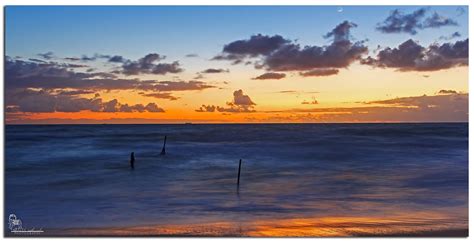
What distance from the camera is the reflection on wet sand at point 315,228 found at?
6.02 m

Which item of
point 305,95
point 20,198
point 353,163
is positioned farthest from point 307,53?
point 353,163

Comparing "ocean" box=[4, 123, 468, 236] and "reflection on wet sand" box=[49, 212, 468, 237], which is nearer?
"reflection on wet sand" box=[49, 212, 468, 237]

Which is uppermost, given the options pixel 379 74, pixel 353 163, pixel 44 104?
pixel 379 74

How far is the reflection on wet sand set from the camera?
6.02 m

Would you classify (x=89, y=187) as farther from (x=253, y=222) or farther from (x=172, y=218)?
(x=253, y=222)

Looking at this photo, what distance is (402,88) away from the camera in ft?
24.1

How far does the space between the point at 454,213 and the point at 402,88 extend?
6.51 feet

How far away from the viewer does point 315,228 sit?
639 centimetres
